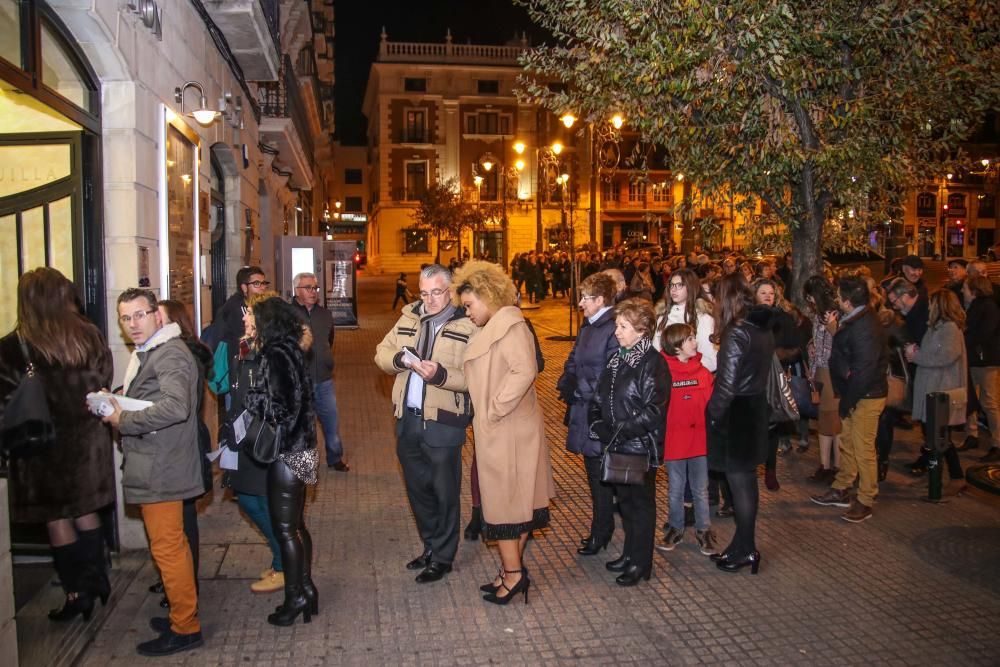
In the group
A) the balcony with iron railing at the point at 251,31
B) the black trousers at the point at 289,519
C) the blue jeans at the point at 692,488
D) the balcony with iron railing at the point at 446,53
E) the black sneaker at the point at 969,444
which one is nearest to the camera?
the black trousers at the point at 289,519

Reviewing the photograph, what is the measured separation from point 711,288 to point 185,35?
5.60 metres

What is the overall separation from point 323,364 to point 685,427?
12.2ft

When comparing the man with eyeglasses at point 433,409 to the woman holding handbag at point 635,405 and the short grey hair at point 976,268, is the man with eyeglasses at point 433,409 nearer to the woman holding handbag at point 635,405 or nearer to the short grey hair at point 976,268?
the woman holding handbag at point 635,405

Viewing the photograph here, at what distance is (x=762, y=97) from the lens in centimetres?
877

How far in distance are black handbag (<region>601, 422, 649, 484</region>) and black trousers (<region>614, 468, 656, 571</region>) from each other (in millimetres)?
124

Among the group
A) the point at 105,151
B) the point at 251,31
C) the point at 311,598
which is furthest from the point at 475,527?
the point at 251,31

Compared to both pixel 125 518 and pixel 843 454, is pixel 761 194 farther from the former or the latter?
pixel 125 518

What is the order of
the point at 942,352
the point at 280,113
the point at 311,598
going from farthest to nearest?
the point at 280,113
the point at 942,352
the point at 311,598

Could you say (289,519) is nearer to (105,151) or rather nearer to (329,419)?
(105,151)

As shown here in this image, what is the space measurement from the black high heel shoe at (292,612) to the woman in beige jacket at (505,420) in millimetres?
1083

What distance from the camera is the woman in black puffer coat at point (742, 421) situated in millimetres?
5840

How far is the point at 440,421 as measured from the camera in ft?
17.9

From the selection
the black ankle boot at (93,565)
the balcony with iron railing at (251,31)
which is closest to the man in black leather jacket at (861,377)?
the black ankle boot at (93,565)

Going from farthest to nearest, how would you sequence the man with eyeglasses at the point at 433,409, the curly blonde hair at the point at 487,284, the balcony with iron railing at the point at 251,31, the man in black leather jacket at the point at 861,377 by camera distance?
the balcony with iron railing at the point at 251,31, the man in black leather jacket at the point at 861,377, the man with eyeglasses at the point at 433,409, the curly blonde hair at the point at 487,284
